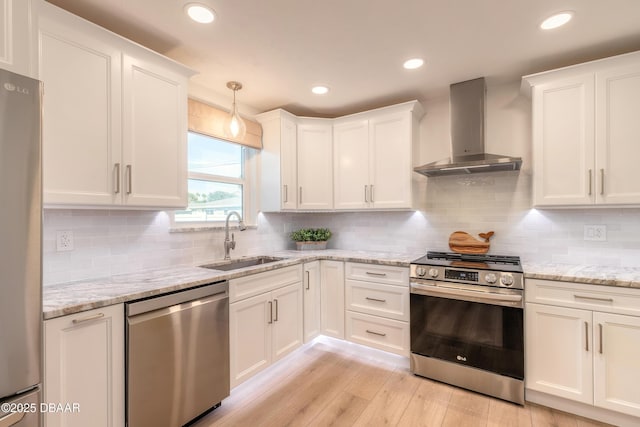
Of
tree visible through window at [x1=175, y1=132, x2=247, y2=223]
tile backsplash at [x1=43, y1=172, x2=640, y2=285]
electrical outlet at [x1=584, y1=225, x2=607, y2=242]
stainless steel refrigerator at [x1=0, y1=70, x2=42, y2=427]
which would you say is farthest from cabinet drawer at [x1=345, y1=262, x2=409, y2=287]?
stainless steel refrigerator at [x1=0, y1=70, x2=42, y2=427]

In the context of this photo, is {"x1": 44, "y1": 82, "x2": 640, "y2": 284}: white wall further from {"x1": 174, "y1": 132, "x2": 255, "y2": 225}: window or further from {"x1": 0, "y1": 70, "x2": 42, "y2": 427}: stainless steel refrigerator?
{"x1": 0, "y1": 70, "x2": 42, "y2": 427}: stainless steel refrigerator

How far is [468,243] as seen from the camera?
2807 millimetres

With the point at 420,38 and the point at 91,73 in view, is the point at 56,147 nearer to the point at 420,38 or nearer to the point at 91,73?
the point at 91,73

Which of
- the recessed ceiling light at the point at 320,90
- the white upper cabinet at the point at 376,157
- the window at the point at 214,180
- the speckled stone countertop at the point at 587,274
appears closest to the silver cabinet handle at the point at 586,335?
the speckled stone countertop at the point at 587,274

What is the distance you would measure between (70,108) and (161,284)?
1.05 m

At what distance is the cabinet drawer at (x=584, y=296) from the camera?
1818mm

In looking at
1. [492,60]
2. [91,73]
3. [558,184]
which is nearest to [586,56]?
[492,60]

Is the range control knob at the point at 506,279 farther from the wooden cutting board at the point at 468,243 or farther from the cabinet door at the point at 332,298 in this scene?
the cabinet door at the point at 332,298

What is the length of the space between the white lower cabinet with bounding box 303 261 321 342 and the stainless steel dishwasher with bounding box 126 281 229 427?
0.94 metres

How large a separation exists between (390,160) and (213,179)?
5.63 ft

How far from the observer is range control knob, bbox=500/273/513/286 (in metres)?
2.11

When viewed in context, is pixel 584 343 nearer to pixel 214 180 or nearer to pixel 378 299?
pixel 378 299

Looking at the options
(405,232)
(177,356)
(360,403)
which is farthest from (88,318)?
(405,232)

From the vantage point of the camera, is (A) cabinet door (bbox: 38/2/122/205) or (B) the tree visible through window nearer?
(A) cabinet door (bbox: 38/2/122/205)
